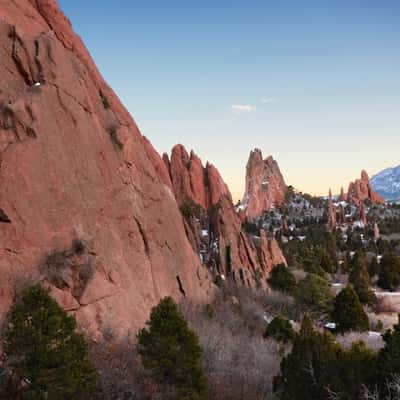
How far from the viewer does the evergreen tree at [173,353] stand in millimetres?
15531

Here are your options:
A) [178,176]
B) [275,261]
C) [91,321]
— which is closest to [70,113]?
[91,321]

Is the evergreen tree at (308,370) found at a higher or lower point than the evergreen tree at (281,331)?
higher

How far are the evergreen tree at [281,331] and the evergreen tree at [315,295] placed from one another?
46.1 ft

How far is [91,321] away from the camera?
1878 cm

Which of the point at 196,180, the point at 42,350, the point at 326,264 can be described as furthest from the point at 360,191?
the point at 42,350

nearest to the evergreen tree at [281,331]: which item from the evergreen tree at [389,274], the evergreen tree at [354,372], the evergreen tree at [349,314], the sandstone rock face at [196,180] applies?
the evergreen tree at [349,314]

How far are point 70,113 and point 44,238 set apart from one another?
745 cm

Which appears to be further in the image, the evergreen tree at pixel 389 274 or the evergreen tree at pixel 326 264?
the evergreen tree at pixel 326 264

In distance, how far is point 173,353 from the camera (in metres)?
15.6

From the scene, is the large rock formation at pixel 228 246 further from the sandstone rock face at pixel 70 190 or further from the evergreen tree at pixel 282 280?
the sandstone rock face at pixel 70 190

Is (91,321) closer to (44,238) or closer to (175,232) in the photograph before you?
(44,238)

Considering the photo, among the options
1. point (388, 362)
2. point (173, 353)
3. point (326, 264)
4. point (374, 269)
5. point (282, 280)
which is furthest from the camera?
point (326, 264)

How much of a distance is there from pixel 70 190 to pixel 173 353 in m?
9.93

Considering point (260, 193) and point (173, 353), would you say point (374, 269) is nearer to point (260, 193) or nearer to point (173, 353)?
point (173, 353)
